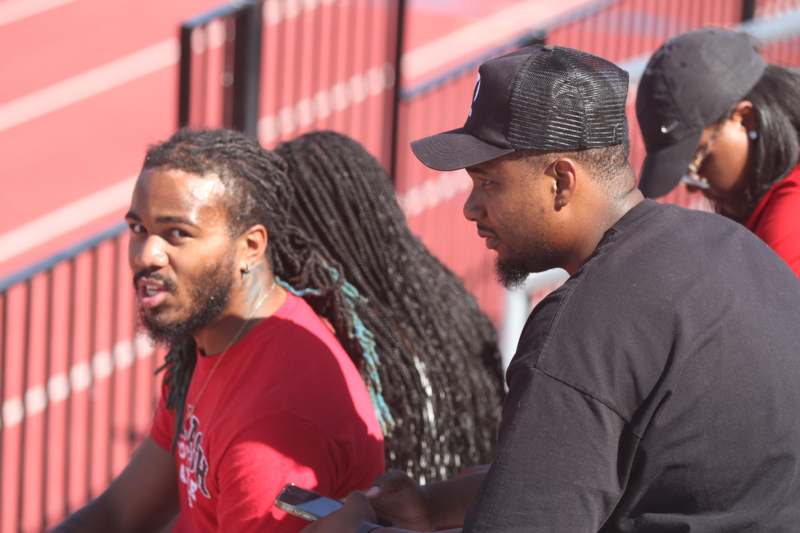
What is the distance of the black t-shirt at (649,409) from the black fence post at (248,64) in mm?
4197

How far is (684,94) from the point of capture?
10.7 feet

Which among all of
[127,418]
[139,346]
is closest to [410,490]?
[127,418]

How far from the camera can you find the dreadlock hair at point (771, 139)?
327cm

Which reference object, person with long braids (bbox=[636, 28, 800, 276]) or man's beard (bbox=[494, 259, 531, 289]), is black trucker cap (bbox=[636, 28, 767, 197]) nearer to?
person with long braids (bbox=[636, 28, 800, 276])

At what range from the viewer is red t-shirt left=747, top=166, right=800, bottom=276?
305 centimetres

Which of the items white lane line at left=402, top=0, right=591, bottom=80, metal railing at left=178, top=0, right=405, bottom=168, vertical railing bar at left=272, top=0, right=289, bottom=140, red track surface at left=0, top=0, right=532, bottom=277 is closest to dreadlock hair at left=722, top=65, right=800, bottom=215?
metal railing at left=178, top=0, right=405, bottom=168

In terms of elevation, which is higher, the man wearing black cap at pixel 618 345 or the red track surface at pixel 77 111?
the man wearing black cap at pixel 618 345

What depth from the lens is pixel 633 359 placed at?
1974 mm

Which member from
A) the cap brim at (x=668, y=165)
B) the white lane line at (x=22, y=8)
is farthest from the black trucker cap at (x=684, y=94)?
the white lane line at (x=22, y=8)

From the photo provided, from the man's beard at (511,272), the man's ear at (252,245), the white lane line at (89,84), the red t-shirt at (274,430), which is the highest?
the man's beard at (511,272)

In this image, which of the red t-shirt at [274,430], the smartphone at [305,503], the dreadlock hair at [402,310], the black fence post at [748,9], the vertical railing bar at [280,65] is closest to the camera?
the smartphone at [305,503]

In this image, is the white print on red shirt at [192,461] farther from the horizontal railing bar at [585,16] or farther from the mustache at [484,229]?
the horizontal railing bar at [585,16]

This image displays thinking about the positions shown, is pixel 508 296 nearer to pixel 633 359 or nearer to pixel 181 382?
pixel 181 382

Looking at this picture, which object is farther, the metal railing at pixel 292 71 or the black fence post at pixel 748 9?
the black fence post at pixel 748 9
